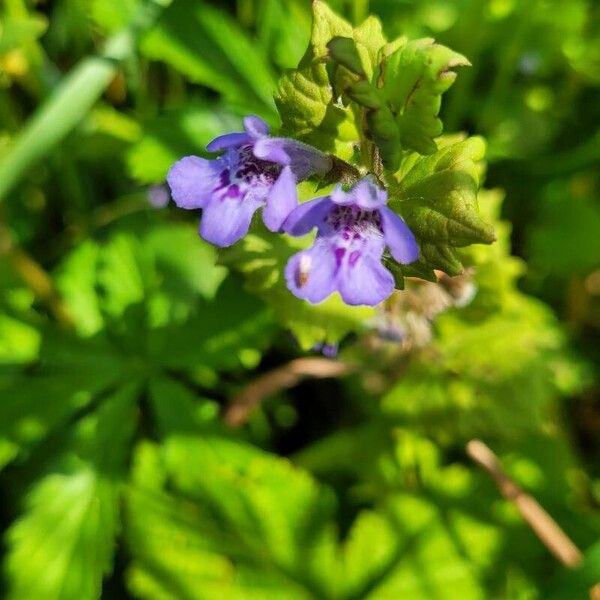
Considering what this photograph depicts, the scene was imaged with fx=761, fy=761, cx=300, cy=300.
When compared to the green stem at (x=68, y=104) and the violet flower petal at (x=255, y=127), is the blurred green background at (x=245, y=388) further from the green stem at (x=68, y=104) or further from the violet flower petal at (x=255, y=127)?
the violet flower petal at (x=255, y=127)

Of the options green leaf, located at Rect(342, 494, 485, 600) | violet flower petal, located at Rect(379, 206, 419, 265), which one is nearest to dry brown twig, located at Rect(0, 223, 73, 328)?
green leaf, located at Rect(342, 494, 485, 600)

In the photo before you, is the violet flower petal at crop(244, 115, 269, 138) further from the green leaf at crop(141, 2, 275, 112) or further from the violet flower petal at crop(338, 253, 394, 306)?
the green leaf at crop(141, 2, 275, 112)

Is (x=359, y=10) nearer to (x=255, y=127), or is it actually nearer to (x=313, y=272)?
(x=255, y=127)

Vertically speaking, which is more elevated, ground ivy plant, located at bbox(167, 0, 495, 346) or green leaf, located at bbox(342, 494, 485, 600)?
ground ivy plant, located at bbox(167, 0, 495, 346)

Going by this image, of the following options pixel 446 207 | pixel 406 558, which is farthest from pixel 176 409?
pixel 446 207

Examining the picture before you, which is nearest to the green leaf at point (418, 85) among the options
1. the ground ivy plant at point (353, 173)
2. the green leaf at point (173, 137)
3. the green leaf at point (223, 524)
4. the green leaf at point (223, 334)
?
the ground ivy plant at point (353, 173)

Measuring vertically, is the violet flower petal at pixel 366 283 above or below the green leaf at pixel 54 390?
above
